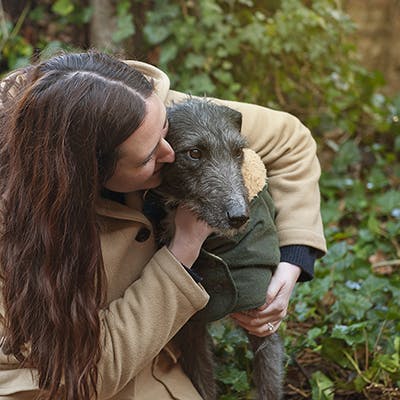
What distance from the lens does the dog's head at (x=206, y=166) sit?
255cm

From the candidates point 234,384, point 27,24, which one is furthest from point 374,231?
point 27,24

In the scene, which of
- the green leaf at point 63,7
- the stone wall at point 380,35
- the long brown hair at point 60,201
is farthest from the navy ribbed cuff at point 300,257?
the stone wall at point 380,35

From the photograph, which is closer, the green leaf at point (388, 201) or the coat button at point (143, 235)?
the coat button at point (143, 235)

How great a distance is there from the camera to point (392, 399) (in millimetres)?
3291

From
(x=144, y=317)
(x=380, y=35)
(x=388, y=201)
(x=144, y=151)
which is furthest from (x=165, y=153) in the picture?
(x=380, y=35)

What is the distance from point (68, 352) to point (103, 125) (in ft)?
2.42

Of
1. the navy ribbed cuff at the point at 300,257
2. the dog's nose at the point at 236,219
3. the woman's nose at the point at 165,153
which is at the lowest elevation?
the navy ribbed cuff at the point at 300,257

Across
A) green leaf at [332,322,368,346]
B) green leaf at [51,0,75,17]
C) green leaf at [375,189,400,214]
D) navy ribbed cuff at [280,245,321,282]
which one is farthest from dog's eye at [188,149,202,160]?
green leaf at [51,0,75,17]

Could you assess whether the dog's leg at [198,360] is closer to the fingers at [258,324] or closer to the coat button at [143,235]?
the fingers at [258,324]

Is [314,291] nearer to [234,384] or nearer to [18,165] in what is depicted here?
[234,384]

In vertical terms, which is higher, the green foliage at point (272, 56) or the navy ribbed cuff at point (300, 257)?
the navy ribbed cuff at point (300, 257)

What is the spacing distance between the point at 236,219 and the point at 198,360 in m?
0.90

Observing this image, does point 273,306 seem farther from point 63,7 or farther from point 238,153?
point 63,7

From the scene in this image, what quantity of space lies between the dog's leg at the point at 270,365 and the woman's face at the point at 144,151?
91cm
